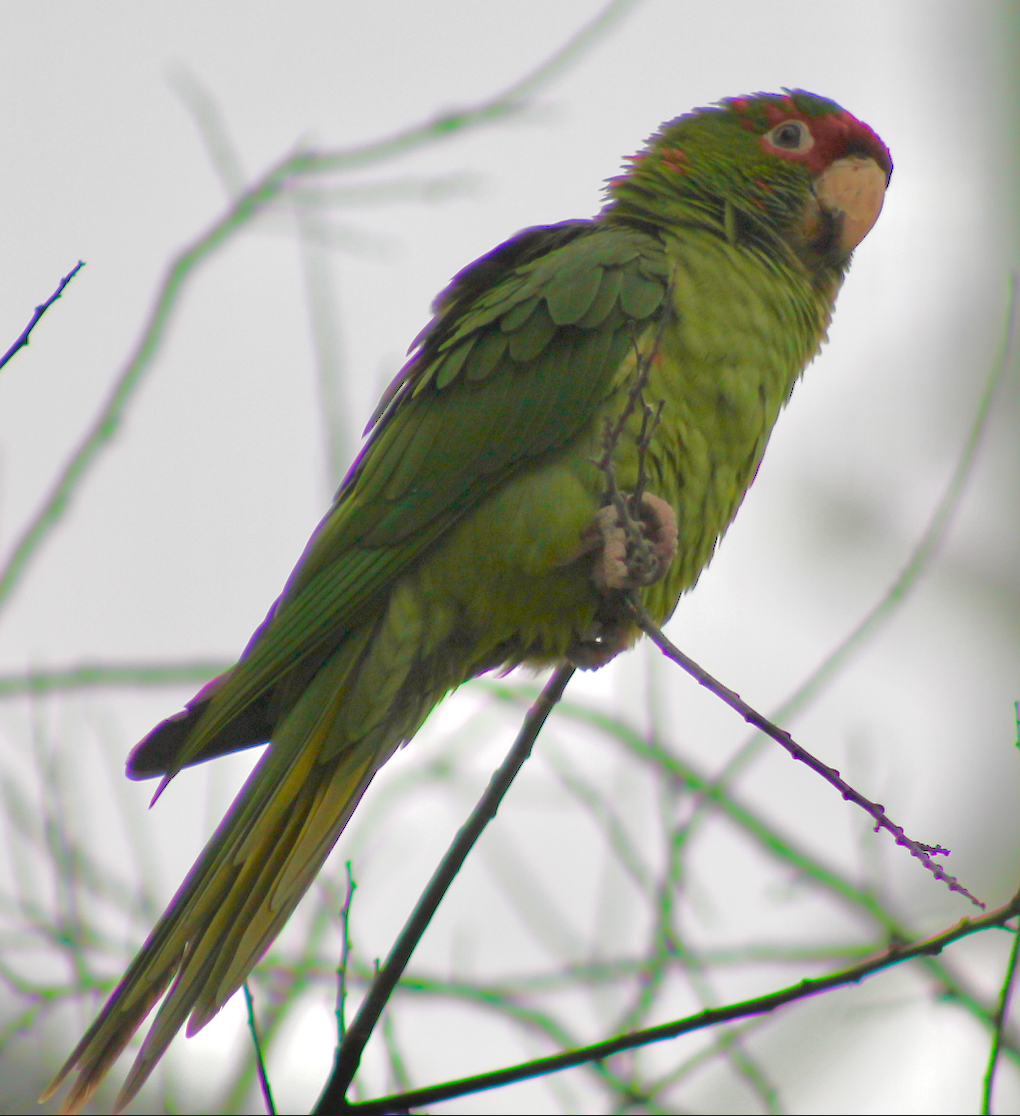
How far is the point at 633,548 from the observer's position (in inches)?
95.1

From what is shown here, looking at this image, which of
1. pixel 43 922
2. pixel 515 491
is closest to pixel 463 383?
pixel 515 491

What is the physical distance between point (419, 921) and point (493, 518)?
3.49 ft

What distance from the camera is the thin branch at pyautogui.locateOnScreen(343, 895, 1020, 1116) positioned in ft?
5.41

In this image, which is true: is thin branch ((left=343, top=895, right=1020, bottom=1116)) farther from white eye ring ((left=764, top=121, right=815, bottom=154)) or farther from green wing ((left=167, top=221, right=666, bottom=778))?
white eye ring ((left=764, top=121, right=815, bottom=154))

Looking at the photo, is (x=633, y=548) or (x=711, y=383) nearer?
(x=633, y=548)

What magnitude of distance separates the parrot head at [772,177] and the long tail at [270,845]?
4.50ft

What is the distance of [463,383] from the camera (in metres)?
2.87

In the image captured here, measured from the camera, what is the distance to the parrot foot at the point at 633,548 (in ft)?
7.83

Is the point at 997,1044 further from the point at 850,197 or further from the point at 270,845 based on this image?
the point at 850,197

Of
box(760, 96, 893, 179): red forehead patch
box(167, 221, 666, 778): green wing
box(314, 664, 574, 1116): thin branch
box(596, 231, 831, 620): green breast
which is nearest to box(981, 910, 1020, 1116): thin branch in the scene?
box(314, 664, 574, 1116): thin branch

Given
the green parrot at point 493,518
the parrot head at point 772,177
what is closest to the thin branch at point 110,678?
the green parrot at point 493,518

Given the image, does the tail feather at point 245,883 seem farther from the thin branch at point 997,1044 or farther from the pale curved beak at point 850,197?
the pale curved beak at point 850,197

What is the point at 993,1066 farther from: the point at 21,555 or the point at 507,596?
the point at 21,555

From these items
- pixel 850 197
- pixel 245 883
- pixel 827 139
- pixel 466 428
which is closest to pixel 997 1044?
pixel 245 883
